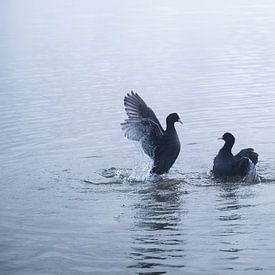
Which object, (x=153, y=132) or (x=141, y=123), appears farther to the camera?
(x=153, y=132)

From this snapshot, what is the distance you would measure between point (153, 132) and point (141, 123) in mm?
271

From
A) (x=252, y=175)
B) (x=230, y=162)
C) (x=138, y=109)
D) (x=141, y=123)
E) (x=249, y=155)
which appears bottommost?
(x=252, y=175)

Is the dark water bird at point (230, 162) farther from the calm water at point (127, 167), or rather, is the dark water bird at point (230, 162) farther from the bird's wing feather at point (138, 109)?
the bird's wing feather at point (138, 109)

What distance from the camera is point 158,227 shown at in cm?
960

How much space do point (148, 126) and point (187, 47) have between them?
19593 millimetres

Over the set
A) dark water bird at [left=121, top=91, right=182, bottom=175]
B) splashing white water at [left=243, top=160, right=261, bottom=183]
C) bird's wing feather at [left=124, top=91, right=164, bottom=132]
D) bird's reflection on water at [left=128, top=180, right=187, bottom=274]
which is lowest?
bird's reflection on water at [left=128, top=180, right=187, bottom=274]

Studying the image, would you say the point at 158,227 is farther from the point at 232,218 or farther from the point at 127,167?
the point at 127,167

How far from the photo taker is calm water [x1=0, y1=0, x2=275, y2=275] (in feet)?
28.2

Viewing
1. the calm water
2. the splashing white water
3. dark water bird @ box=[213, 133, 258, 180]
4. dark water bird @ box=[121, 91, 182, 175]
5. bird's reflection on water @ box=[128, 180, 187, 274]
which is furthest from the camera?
dark water bird @ box=[121, 91, 182, 175]

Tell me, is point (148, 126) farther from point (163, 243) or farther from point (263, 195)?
point (163, 243)

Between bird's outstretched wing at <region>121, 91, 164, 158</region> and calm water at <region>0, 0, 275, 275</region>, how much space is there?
630 mm

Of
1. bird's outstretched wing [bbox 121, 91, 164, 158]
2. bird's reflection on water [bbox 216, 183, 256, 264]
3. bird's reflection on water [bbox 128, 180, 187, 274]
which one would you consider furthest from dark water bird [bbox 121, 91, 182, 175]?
bird's reflection on water [bbox 216, 183, 256, 264]

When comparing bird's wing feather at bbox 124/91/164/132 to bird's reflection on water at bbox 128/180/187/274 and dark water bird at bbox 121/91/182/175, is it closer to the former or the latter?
dark water bird at bbox 121/91/182/175

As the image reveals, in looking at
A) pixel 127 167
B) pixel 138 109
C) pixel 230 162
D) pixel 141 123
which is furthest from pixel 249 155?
pixel 127 167
